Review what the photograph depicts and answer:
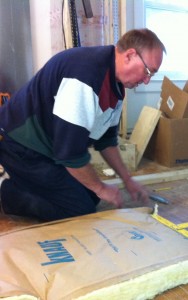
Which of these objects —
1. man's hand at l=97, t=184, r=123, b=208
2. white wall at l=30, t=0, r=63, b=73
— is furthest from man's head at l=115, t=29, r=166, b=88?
white wall at l=30, t=0, r=63, b=73

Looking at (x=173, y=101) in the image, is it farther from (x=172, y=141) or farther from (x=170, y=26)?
(x=170, y=26)

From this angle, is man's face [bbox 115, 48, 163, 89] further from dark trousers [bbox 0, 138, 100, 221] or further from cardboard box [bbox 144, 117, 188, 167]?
cardboard box [bbox 144, 117, 188, 167]

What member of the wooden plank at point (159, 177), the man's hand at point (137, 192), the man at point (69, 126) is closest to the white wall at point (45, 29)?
the wooden plank at point (159, 177)

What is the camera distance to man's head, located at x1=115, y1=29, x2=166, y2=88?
40.4 inches

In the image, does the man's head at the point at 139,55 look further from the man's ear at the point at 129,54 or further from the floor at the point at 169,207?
the floor at the point at 169,207

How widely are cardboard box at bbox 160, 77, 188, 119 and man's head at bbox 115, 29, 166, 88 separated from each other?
4.00 ft

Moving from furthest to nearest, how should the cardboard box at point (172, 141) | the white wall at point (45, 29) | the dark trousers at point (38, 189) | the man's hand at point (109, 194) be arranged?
the white wall at point (45, 29) < the cardboard box at point (172, 141) < the dark trousers at point (38, 189) < the man's hand at point (109, 194)

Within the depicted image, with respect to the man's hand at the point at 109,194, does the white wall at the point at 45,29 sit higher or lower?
higher

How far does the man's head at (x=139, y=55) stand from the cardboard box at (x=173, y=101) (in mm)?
1220

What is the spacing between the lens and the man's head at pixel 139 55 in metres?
1.03

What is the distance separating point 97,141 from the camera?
1.43 meters

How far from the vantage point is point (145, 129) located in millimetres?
2281

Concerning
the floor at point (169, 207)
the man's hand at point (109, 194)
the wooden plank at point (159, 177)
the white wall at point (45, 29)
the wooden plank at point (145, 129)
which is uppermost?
the white wall at point (45, 29)

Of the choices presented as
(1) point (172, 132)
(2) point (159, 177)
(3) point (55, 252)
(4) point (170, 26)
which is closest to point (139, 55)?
(3) point (55, 252)
